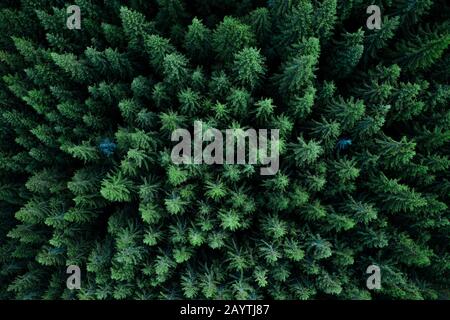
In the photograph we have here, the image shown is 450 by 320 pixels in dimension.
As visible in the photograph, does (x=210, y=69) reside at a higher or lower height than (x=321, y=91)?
higher

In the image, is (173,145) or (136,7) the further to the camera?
(136,7)

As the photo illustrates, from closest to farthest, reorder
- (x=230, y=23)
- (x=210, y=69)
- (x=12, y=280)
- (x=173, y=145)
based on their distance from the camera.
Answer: (x=230, y=23)
(x=173, y=145)
(x=210, y=69)
(x=12, y=280)

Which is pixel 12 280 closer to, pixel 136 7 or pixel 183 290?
pixel 183 290

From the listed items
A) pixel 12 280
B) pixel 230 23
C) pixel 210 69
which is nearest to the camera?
pixel 230 23


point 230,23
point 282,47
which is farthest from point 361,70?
point 230,23

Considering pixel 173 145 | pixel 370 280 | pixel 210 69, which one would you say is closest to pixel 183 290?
pixel 173 145

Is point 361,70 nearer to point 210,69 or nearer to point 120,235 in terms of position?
point 210,69
